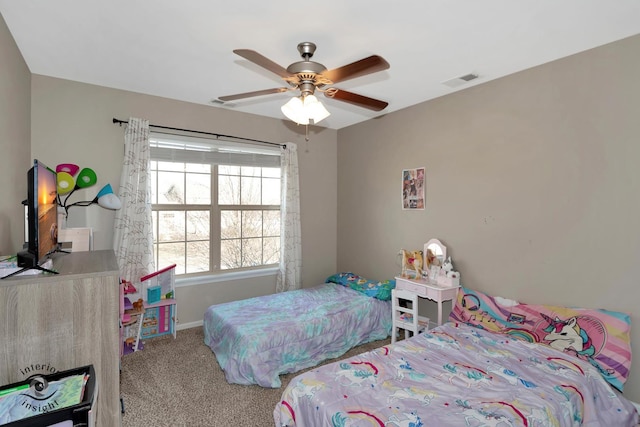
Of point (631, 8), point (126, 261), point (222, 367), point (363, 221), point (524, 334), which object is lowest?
point (222, 367)

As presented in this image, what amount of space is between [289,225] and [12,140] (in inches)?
106

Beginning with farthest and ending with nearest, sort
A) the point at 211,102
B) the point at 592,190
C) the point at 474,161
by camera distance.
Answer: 1. the point at 211,102
2. the point at 474,161
3. the point at 592,190

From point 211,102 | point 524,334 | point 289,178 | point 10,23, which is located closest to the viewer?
point 10,23

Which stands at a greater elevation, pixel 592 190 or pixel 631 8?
pixel 631 8

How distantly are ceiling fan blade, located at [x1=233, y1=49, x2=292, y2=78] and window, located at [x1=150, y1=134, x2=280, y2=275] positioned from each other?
82.3 inches

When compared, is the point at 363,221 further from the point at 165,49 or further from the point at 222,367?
the point at 165,49

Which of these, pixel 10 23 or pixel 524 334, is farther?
pixel 524 334

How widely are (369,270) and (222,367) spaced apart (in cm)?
221

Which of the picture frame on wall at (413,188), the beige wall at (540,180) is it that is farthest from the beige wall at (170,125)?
the picture frame on wall at (413,188)

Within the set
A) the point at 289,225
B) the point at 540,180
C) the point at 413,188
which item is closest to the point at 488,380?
the point at 540,180

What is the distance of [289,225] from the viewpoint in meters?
4.21

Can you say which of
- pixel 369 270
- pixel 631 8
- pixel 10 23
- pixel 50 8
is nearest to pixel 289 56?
pixel 50 8

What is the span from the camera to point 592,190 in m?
2.39

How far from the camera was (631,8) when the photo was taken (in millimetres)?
1888
